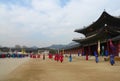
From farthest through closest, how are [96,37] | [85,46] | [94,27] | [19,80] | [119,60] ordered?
[85,46] < [94,27] < [96,37] < [119,60] < [19,80]

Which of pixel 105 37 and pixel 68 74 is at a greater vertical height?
pixel 105 37

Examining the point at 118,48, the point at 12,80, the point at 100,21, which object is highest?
the point at 100,21

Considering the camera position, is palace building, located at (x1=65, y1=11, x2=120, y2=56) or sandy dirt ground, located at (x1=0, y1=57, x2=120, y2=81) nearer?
sandy dirt ground, located at (x1=0, y1=57, x2=120, y2=81)

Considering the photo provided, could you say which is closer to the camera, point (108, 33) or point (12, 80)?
point (12, 80)

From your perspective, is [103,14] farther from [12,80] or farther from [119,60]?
[12,80]

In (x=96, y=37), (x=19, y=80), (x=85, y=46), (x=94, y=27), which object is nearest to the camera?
(x=19, y=80)

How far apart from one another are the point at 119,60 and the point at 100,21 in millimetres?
18404

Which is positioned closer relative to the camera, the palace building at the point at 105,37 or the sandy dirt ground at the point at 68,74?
the sandy dirt ground at the point at 68,74

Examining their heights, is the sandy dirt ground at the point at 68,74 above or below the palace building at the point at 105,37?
below

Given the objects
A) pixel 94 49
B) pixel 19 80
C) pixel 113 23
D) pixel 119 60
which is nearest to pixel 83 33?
pixel 94 49

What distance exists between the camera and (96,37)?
51.0 meters

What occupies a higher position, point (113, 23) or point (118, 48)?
point (113, 23)

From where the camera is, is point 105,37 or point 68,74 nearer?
point 68,74

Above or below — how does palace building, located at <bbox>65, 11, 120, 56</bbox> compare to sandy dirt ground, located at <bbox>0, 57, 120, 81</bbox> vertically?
above
